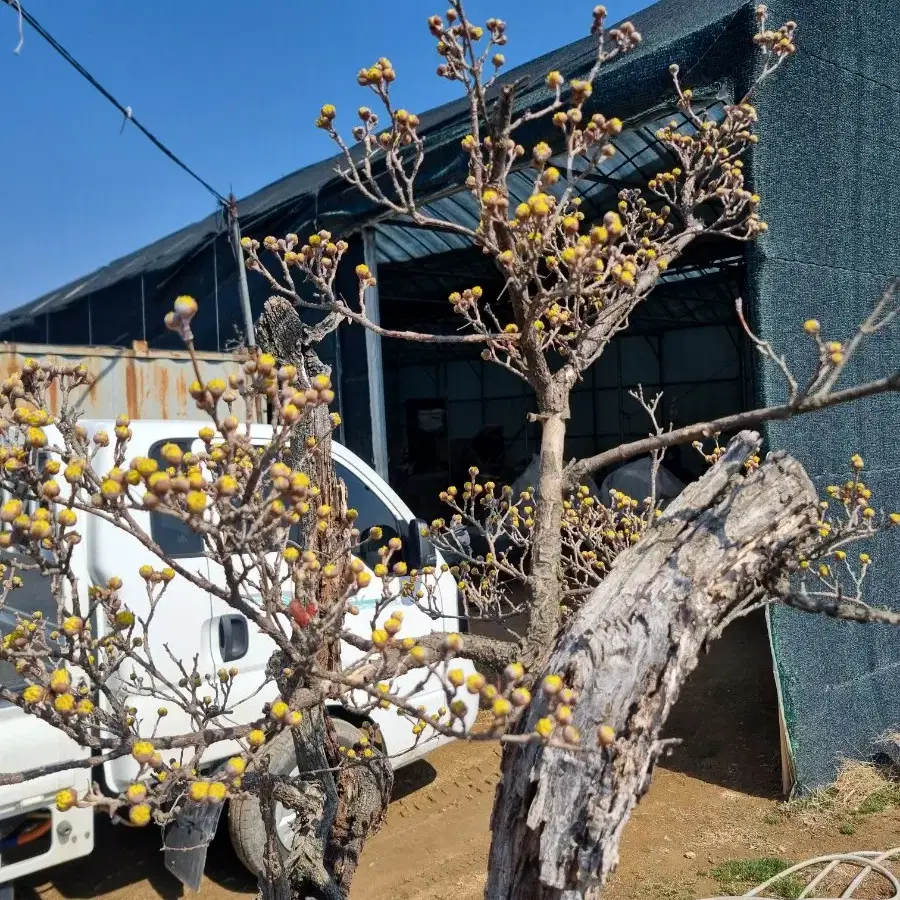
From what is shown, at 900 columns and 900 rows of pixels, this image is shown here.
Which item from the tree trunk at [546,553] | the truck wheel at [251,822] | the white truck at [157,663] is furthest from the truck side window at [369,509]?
the tree trunk at [546,553]

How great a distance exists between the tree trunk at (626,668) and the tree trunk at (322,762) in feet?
2.32

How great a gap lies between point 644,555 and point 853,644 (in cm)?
347

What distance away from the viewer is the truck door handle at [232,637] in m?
3.72

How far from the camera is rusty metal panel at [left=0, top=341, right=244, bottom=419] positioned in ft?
19.1

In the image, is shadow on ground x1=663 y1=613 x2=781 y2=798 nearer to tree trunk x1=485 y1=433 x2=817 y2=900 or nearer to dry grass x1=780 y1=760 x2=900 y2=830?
dry grass x1=780 y1=760 x2=900 y2=830

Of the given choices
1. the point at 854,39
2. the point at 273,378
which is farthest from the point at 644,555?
the point at 854,39

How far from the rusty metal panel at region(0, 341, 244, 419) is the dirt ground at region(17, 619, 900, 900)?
285cm

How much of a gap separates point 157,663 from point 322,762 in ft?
5.46

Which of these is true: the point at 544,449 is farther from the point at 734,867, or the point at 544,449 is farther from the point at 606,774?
the point at 734,867

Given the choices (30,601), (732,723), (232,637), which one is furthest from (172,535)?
(732,723)

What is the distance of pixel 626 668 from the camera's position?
1523mm

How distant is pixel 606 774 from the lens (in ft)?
4.78

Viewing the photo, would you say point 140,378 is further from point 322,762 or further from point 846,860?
point 846,860

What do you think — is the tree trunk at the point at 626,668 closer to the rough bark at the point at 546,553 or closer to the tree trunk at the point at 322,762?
the rough bark at the point at 546,553
